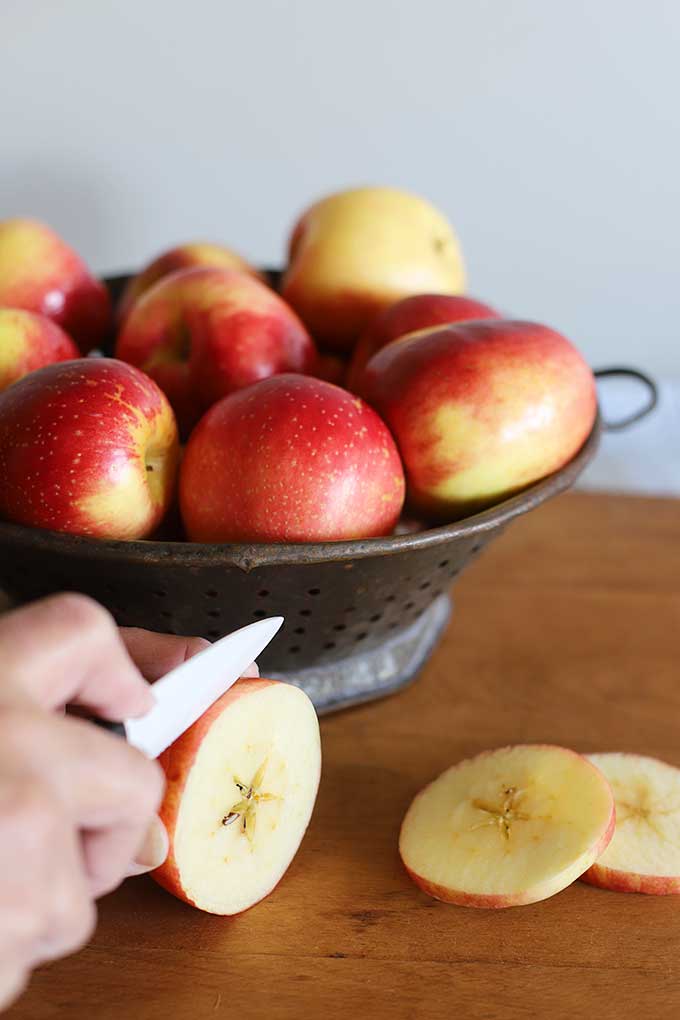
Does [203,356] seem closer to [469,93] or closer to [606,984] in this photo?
[606,984]

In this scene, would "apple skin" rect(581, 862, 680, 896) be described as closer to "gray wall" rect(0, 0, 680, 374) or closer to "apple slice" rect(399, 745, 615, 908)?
"apple slice" rect(399, 745, 615, 908)

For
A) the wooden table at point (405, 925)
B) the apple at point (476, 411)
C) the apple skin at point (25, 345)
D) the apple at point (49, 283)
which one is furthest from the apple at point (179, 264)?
the wooden table at point (405, 925)

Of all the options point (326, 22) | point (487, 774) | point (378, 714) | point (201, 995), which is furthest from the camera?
point (326, 22)

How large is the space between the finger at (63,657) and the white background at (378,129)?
912 millimetres

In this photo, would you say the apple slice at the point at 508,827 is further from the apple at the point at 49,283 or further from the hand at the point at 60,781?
the apple at the point at 49,283

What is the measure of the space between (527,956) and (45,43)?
3.42 feet

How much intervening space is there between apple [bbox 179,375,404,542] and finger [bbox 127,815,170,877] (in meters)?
0.17

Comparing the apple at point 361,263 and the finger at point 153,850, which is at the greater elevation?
the apple at point 361,263

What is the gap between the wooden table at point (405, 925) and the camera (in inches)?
19.1

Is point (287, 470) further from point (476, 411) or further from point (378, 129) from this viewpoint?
point (378, 129)

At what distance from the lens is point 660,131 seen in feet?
3.77

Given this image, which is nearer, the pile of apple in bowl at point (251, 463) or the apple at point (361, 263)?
the pile of apple in bowl at point (251, 463)

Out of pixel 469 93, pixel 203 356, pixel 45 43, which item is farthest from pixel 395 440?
pixel 45 43

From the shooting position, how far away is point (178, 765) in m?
0.47
